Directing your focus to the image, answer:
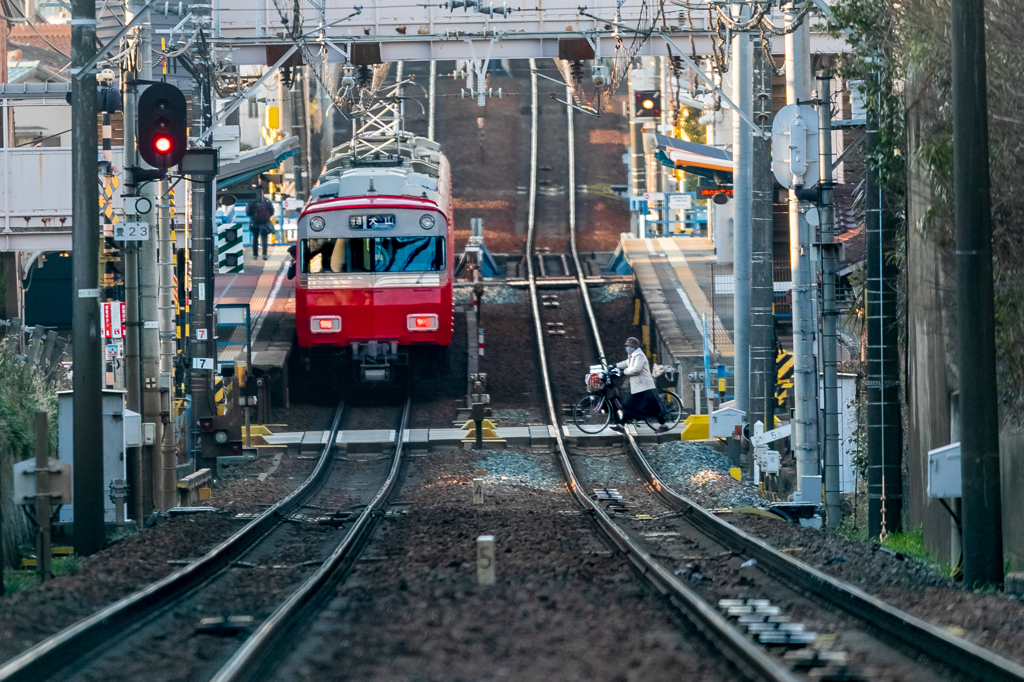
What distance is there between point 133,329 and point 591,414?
10.4 meters

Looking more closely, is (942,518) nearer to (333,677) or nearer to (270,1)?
(333,677)

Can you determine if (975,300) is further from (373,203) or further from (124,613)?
(373,203)

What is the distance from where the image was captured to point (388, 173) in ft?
85.6

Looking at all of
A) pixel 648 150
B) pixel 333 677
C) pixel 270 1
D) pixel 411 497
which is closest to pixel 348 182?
pixel 270 1

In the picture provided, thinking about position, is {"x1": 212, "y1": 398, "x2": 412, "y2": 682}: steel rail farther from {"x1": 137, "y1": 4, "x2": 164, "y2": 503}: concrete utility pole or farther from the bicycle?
the bicycle

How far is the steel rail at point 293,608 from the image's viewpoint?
7262 millimetres

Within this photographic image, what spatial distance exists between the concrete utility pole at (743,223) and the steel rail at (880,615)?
21.1ft

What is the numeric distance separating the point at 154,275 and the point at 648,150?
36017 millimetres

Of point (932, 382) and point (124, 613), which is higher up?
point (932, 382)

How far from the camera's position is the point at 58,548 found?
1330 cm

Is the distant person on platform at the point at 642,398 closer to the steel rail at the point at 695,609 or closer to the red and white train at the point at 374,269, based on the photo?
the steel rail at the point at 695,609

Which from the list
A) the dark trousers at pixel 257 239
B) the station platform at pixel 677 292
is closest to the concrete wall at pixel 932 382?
the station platform at pixel 677 292

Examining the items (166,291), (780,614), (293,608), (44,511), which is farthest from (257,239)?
(780,614)

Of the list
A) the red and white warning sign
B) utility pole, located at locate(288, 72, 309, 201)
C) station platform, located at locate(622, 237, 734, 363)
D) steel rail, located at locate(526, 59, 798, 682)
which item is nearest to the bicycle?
steel rail, located at locate(526, 59, 798, 682)
